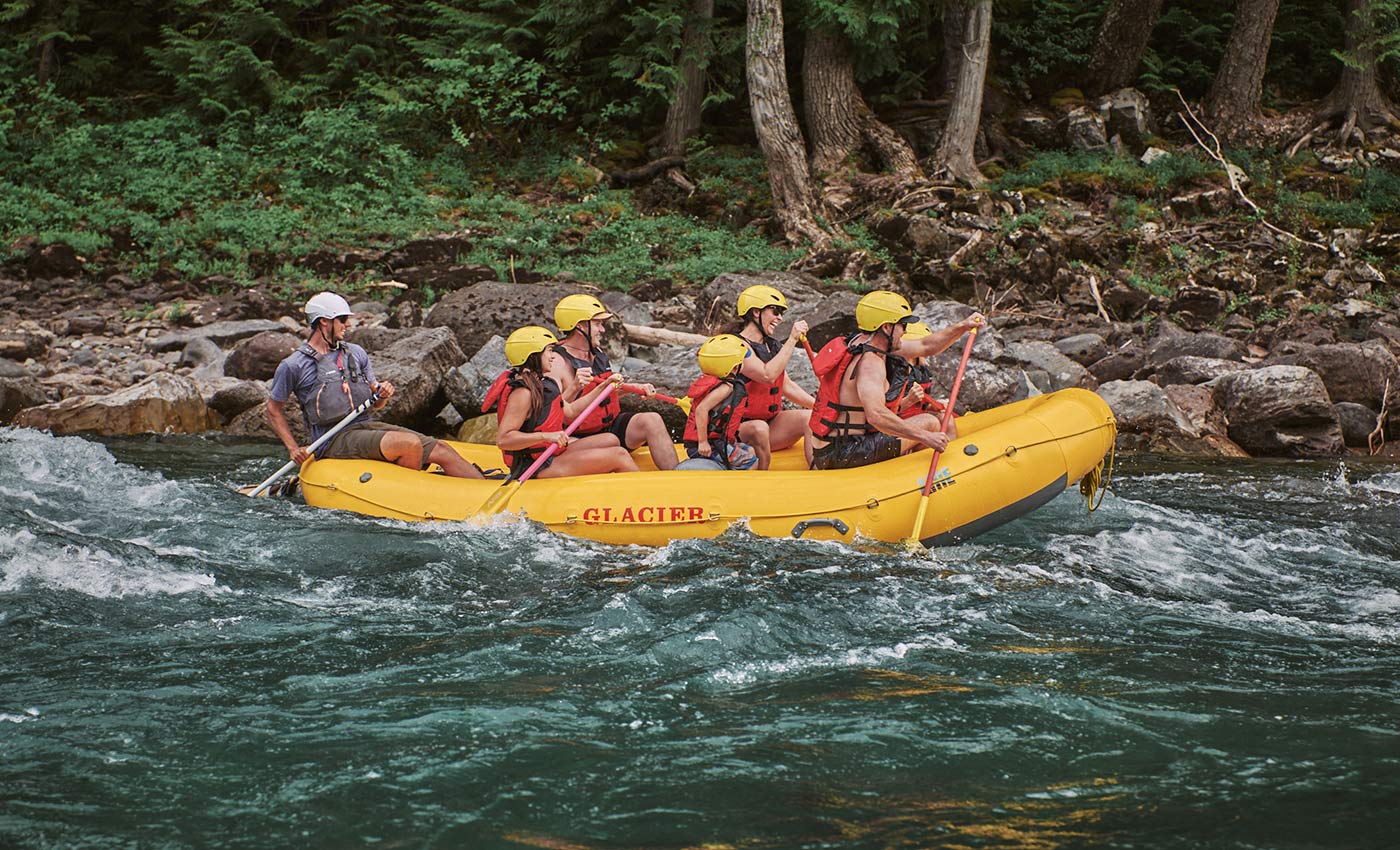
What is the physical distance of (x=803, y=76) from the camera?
648 inches

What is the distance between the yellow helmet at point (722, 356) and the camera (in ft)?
23.9

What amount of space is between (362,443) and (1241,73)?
14.5m

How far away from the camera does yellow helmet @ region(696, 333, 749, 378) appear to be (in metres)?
7.29

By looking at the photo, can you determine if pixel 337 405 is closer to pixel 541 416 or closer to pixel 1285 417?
pixel 541 416

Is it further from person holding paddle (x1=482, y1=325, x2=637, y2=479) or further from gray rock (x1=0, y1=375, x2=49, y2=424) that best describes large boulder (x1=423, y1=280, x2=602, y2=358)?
person holding paddle (x1=482, y1=325, x2=637, y2=479)

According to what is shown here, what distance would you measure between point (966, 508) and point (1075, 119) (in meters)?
12.1

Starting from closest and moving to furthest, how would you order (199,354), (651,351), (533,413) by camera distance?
1. (533,413)
2. (651,351)
3. (199,354)

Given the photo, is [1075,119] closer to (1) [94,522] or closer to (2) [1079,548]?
(2) [1079,548]

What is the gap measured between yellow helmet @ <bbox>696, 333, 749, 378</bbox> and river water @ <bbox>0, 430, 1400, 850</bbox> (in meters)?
1.27

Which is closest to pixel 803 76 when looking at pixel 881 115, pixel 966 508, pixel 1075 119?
pixel 881 115

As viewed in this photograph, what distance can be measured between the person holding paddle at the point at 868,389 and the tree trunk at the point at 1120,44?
40.1 feet

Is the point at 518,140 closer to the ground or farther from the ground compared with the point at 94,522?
farther from the ground

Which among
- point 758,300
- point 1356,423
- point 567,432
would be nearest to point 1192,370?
point 1356,423

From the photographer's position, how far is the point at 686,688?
4312mm
